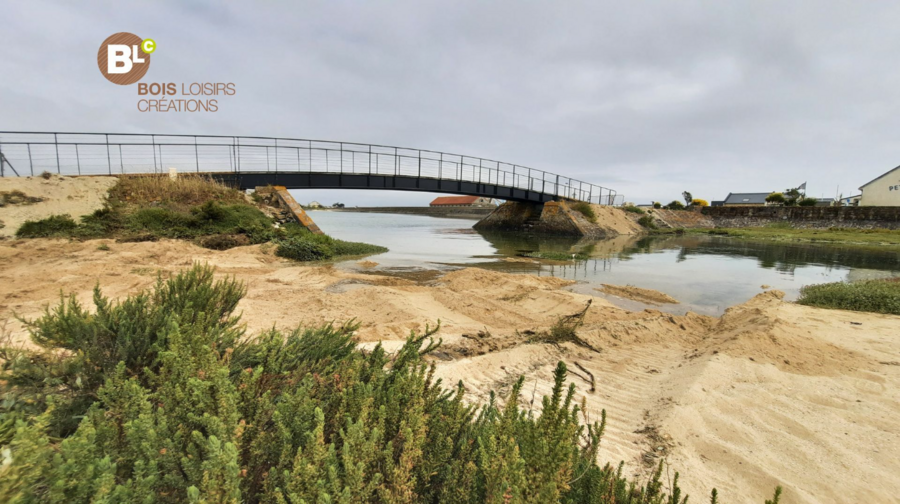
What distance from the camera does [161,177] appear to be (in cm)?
1756

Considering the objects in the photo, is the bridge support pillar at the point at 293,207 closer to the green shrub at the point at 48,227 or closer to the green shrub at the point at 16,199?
the green shrub at the point at 48,227

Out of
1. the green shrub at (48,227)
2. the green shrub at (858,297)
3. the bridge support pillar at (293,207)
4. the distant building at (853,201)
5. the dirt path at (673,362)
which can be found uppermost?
the distant building at (853,201)

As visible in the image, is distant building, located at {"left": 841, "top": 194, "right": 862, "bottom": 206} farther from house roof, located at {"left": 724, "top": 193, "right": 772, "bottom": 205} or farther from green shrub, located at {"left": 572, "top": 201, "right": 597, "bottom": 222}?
green shrub, located at {"left": 572, "top": 201, "right": 597, "bottom": 222}

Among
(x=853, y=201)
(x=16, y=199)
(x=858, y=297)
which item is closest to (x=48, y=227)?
(x=16, y=199)

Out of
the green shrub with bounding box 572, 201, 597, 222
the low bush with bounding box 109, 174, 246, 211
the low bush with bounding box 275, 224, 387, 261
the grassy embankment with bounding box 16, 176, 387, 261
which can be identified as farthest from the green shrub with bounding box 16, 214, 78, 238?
the green shrub with bounding box 572, 201, 597, 222

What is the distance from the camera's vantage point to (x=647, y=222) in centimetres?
4266

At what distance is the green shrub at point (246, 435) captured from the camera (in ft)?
3.95

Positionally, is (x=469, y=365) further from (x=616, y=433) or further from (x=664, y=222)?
(x=664, y=222)

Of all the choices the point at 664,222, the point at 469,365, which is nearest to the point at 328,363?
the point at 469,365

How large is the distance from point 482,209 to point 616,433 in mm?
78152

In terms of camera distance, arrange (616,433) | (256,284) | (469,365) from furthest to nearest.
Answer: (256,284) → (469,365) → (616,433)

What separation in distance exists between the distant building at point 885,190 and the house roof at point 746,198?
2982cm

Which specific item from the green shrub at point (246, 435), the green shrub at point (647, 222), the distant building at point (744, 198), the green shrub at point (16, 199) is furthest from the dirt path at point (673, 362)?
the distant building at point (744, 198)

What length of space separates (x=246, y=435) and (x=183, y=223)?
51.4 feet
